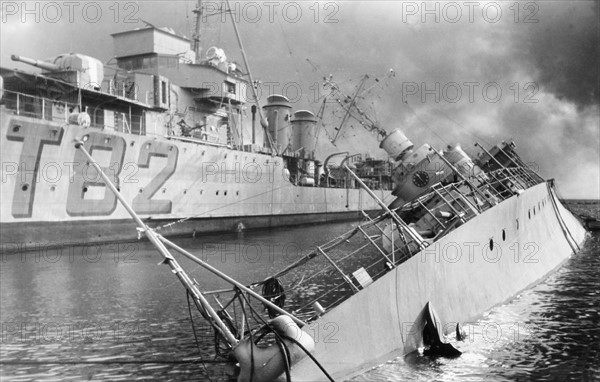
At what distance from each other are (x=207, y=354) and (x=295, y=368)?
9.11 ft

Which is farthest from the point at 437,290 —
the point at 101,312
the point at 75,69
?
the point at 75,69

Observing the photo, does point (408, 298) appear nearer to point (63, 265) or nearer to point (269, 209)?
point (63, 265)

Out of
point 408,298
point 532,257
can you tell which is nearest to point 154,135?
point 532,257

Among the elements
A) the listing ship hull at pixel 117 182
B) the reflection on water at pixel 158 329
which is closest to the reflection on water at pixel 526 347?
the reflection on water at pixel 158 329

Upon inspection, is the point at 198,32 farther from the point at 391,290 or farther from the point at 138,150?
the point at 391,290

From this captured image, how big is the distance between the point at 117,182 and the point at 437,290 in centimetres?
2277

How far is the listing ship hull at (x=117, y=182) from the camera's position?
79.5 ft

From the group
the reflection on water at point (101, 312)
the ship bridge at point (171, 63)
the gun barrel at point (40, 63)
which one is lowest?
the reflection on water at point (101, 312)

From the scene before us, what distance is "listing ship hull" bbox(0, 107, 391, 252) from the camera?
24.2 metres

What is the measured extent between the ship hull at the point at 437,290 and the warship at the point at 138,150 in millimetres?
7573

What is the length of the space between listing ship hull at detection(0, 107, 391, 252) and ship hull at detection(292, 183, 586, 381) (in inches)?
501

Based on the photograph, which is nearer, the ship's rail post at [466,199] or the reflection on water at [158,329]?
the reflection on water at [158,329]

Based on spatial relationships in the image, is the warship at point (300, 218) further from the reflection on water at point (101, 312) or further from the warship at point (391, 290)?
the reflection on water at point (101, 312)

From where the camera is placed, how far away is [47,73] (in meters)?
28.5
